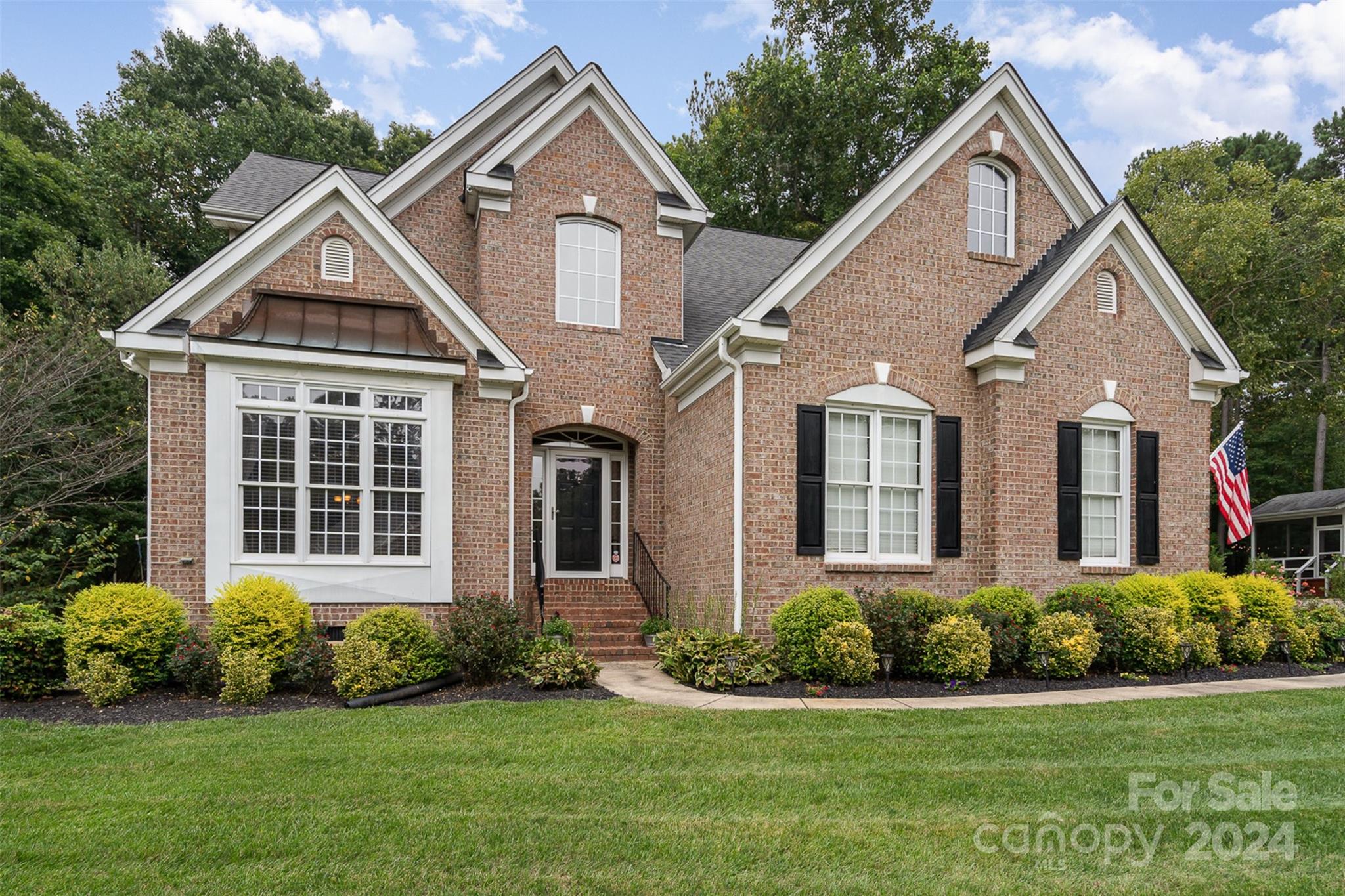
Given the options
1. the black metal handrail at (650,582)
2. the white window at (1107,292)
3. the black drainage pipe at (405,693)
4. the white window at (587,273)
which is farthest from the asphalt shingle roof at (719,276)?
the black drainage pipe at (405,693)

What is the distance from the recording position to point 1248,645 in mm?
11023

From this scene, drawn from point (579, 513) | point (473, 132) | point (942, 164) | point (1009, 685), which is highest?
point (473, 132)

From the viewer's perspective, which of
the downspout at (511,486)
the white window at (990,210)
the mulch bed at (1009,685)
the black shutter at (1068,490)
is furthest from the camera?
the white window at (990,210)

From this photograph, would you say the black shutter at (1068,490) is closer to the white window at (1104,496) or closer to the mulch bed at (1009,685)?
the white window at (1104,496)

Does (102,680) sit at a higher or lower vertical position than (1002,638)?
lower

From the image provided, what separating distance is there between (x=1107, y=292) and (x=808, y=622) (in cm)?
700

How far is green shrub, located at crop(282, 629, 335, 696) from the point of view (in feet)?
29.3

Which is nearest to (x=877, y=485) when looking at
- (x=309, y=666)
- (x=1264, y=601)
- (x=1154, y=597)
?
(x=1154, y=597)

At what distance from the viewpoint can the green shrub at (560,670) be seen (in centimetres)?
908

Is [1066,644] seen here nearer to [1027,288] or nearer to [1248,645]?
[1248,645]

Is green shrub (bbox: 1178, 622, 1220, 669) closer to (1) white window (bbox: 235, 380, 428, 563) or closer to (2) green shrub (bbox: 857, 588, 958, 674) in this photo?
(2) green shrub (bbox: 857, 588, 958, 674)

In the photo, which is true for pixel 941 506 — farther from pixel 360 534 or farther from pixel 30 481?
pixel 30 481

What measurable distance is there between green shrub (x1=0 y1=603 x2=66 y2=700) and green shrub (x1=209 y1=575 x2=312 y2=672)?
4.88 ft

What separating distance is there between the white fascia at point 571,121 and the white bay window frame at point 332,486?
398cm
